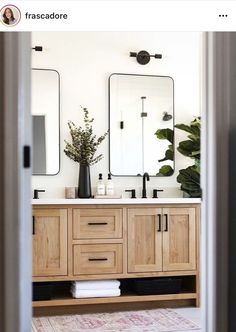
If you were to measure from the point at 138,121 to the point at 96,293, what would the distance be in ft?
4.82

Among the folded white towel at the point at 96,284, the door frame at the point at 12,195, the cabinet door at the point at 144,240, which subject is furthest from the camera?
the cabinet door at the point at 144,240

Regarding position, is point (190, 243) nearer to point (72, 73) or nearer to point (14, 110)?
point (72, 73)

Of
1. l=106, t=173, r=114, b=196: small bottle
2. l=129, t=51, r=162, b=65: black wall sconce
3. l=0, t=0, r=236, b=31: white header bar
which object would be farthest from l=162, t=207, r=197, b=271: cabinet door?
l=0, t=0, r=236, b=31: white header bar

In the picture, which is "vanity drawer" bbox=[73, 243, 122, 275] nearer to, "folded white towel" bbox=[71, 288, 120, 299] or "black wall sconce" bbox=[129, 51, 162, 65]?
"folded white towel" bbox=[71, 288, 120, 299]

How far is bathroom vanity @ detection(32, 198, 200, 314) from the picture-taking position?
343 centimetres

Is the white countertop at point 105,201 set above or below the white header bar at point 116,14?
below

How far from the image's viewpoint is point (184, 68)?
4195 millimetres

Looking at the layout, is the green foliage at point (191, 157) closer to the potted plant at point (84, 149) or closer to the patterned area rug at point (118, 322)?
the potted plant at point (84, 149)

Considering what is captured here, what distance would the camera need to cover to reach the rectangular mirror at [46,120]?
385 cm

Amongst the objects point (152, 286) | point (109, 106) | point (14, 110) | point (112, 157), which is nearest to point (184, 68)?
point (109, 106)

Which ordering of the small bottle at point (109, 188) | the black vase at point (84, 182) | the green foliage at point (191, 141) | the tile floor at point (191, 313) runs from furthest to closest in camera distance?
the green foliage at point (191, 141)
the small bottle at point (109, 188)
the black vase at point (84, 182)
the tile floor at point (191, 313)

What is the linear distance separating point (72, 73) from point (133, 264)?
64.5 inches

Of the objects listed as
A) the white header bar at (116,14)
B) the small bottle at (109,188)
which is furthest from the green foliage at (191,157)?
the white header bar at (116,14)

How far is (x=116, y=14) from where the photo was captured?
67.2 inches
